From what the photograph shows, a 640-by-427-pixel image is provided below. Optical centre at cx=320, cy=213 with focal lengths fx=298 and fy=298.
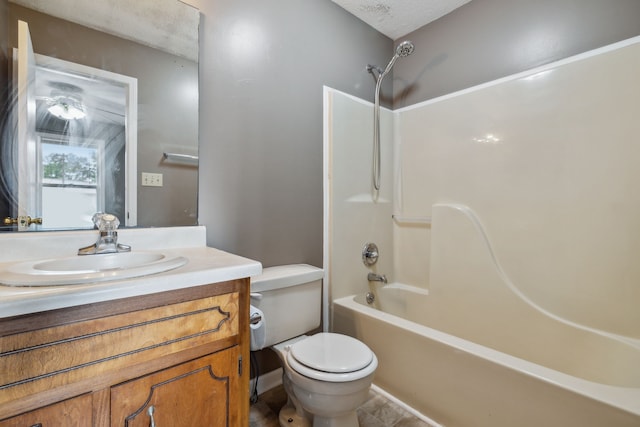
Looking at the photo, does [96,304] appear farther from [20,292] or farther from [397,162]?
[397,162]

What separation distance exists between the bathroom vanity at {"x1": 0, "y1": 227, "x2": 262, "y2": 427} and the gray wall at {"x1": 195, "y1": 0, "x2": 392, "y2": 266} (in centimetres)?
59

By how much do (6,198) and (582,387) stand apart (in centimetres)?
212

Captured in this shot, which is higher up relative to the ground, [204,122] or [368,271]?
[204,122]

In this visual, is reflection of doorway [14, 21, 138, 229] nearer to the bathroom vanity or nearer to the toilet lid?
the bathroom vanity

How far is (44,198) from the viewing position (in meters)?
1.11

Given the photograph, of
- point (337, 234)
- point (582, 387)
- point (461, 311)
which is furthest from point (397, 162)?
point (582, 387)

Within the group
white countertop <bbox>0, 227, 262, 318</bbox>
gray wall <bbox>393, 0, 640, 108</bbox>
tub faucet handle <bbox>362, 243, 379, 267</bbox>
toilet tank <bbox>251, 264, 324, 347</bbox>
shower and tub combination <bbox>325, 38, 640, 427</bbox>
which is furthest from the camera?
tub faucet handle <bbox>362, 243, 379, 267</bbox>

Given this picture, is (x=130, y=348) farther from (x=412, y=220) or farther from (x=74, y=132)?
(x=412, y=220)

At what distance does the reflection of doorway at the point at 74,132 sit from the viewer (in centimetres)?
108

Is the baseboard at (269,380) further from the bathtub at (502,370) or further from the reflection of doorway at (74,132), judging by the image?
the reflection of doorway at (74,132)

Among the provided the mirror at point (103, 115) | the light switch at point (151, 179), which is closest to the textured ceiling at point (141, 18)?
the mirror at point (103, 115)

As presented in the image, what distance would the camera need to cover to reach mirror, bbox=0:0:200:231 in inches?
42.4

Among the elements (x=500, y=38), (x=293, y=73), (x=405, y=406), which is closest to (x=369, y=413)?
(x=405, y=406)

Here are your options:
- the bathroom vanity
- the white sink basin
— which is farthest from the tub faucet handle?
the white sink basin
